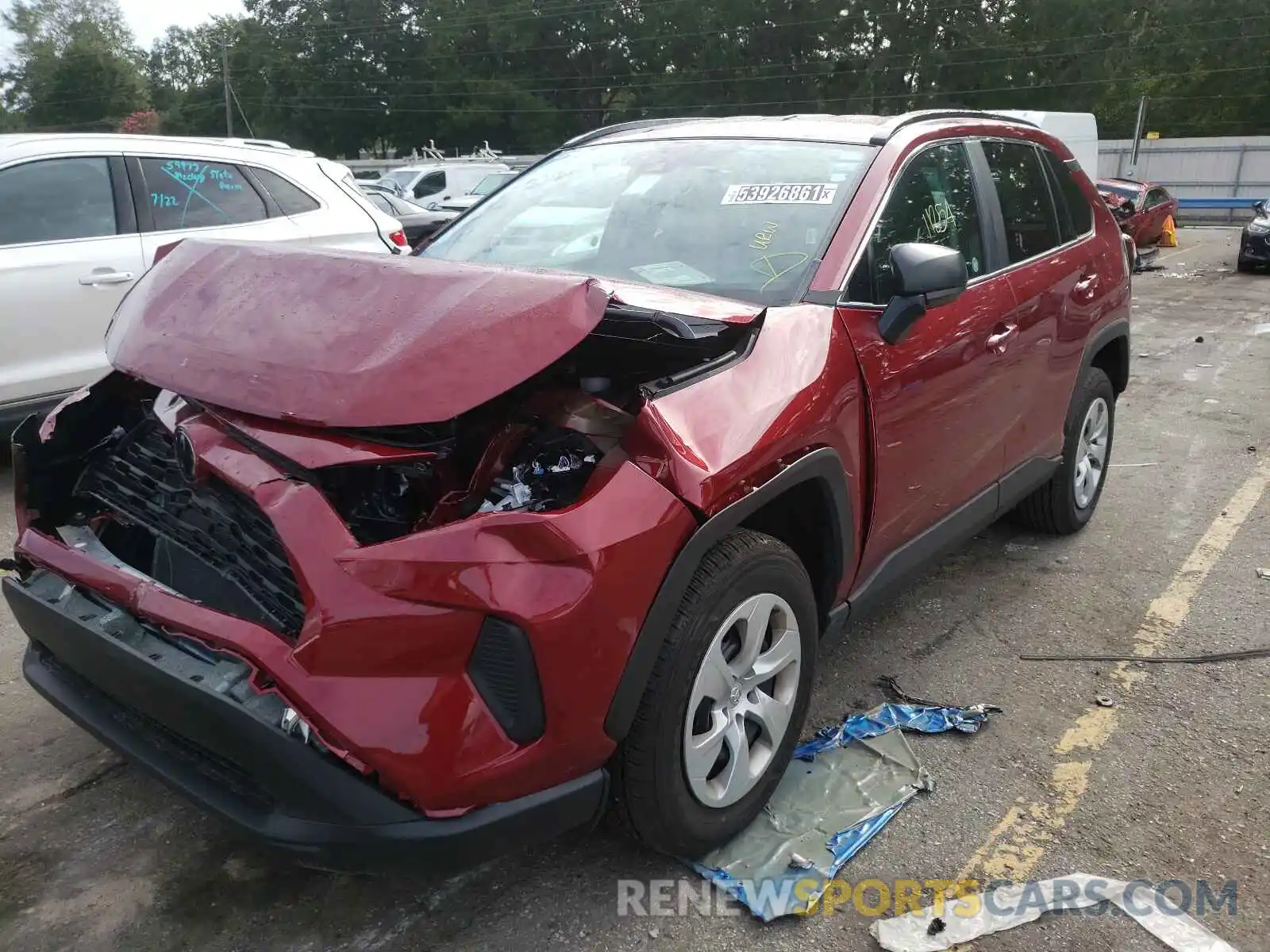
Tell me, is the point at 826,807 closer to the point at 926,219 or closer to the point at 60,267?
the point at 926,219

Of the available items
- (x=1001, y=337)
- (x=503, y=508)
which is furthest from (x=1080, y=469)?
(x=503, y=508)

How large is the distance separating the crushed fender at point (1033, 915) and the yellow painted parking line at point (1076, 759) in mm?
69

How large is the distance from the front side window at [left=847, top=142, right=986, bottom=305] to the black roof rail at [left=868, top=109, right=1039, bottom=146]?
0.37ft

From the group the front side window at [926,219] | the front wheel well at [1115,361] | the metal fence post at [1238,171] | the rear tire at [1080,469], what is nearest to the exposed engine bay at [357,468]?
the front side window at [926,219]

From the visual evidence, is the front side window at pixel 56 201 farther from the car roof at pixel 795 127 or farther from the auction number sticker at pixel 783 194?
the auction number sticker at pixel 783 194

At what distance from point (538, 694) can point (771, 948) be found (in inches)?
34.7

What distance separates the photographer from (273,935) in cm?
229

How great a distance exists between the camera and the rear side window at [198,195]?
A: 5.66m

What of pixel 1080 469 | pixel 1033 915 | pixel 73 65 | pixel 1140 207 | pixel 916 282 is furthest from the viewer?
pixel 73 65

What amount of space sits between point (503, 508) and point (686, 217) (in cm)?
143

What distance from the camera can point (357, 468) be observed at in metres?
2.13

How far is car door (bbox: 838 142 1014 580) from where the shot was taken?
2855mm

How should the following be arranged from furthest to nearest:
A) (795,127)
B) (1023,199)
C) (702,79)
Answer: (702,79) → (1023,199) → (795,127)

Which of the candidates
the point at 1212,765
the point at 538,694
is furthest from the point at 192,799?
the point at 1212,765
